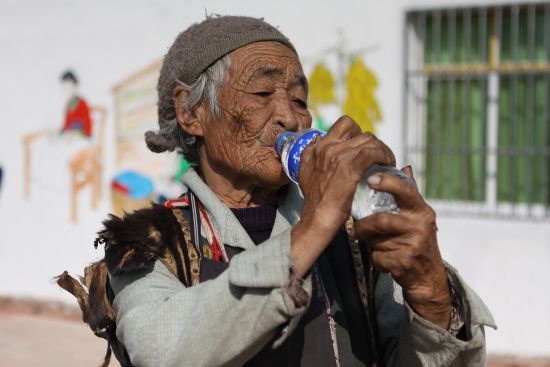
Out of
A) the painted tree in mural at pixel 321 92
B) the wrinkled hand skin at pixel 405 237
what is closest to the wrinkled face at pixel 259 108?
the wrinkled hand skin at pixel 405 237

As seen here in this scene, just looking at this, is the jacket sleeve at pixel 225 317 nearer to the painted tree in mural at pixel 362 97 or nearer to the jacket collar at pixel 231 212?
the jacket collar at pixel 231 212

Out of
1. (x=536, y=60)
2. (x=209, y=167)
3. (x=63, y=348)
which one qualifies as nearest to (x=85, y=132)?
(x=63, y=348)

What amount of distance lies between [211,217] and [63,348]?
516 centimetres

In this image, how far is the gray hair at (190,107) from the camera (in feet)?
6.97

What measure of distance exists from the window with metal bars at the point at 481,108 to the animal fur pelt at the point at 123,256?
14.8ft

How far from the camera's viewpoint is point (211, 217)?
82.2 inches

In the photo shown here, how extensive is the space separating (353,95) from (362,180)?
15.9 ft

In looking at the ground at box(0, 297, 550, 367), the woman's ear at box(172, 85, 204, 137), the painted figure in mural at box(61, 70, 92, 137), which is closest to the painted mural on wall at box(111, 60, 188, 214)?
the painted figure in mural at box(61, 70, 92, 137)

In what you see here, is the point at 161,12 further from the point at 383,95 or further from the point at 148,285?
the point at 148,285

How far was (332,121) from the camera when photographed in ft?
21.5

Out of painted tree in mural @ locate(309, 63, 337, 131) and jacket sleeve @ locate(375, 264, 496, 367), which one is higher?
painted tree in mural @ locate(309, 63, 337, 131)

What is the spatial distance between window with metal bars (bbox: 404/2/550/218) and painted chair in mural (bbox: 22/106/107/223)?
299 cm

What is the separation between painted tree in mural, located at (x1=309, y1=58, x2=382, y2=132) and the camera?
6336 millimetres

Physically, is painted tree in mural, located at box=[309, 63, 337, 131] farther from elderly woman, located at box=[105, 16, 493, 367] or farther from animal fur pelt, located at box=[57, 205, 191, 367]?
animal fur pelt, located at box=[57, 205, 191, 367]
